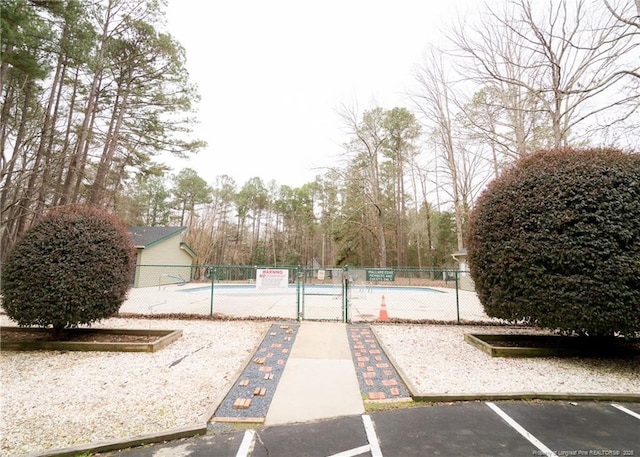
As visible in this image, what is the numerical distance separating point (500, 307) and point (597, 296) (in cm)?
124

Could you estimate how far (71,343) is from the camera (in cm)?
488

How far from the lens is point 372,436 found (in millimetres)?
2562

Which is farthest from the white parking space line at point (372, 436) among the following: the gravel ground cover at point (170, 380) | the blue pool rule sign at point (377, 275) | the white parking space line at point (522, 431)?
the blue pool rule sign at point (377, 275)

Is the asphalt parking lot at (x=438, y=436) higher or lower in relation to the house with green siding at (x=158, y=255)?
lower

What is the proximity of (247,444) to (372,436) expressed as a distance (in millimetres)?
1130

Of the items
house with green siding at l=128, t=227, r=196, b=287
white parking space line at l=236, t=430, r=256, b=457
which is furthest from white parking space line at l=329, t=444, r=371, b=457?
house with green siding at l=128, t=227, r=196, b=287

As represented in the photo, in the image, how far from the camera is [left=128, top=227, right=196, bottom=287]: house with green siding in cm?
1515

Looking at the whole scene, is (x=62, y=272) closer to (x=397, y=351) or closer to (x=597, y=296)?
(x=397, y=351)

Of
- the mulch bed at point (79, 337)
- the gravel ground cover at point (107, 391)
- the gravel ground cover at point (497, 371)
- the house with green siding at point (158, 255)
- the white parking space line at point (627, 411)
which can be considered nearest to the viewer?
the gravel ground cover at point (107, 391)

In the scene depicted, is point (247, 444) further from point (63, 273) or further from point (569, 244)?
point (569, 244)

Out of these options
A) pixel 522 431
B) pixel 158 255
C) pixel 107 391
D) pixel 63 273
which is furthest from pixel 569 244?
pixel 158 255

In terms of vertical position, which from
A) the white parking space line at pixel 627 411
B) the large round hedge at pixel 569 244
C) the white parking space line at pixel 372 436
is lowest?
the white parking space line at pixel 627 411

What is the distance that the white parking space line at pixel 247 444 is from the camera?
7.59ft

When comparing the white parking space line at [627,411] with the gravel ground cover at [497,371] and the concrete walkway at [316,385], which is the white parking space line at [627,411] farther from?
the concrete walkway at [316,385]
